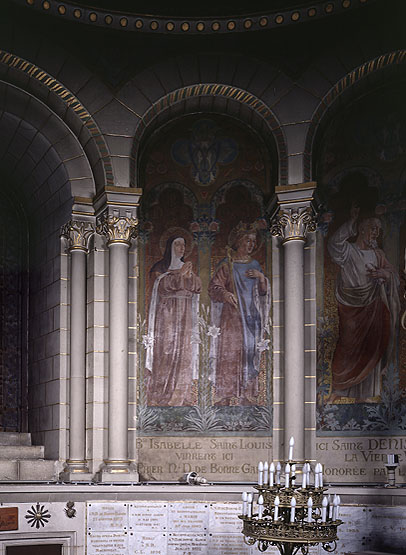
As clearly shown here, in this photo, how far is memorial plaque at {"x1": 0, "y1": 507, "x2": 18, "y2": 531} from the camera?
415 inches

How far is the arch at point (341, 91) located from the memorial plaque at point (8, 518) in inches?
238

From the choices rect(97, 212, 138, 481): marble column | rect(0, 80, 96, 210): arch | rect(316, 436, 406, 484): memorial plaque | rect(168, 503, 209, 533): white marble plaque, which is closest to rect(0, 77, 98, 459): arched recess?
rect(0, 80, 96, 210): arch

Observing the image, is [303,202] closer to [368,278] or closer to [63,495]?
[368,278]

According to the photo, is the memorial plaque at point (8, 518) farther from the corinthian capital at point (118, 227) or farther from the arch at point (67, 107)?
the arch at point (67, 107)

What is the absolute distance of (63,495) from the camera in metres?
11.0

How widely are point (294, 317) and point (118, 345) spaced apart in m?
2.50

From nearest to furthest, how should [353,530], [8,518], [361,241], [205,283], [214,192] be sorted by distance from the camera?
1. [8,518]
2. [353,530]
3. [361,241]
4. [205,283]
5. [214,192]

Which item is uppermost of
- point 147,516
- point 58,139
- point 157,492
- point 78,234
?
point 58,139

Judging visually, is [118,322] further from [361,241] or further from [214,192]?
[361,241]

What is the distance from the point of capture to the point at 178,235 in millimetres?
13125

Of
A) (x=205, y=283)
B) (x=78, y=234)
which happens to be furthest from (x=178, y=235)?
(x=78, y=234)

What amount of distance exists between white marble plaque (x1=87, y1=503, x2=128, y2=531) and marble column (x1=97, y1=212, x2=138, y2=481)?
0.51 m

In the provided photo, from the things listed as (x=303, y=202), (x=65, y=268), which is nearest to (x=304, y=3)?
(x=303, y=202)

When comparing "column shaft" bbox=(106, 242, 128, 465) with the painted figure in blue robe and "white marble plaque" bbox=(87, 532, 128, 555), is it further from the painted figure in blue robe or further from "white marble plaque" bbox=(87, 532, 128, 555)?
the painted figure in blue robe
